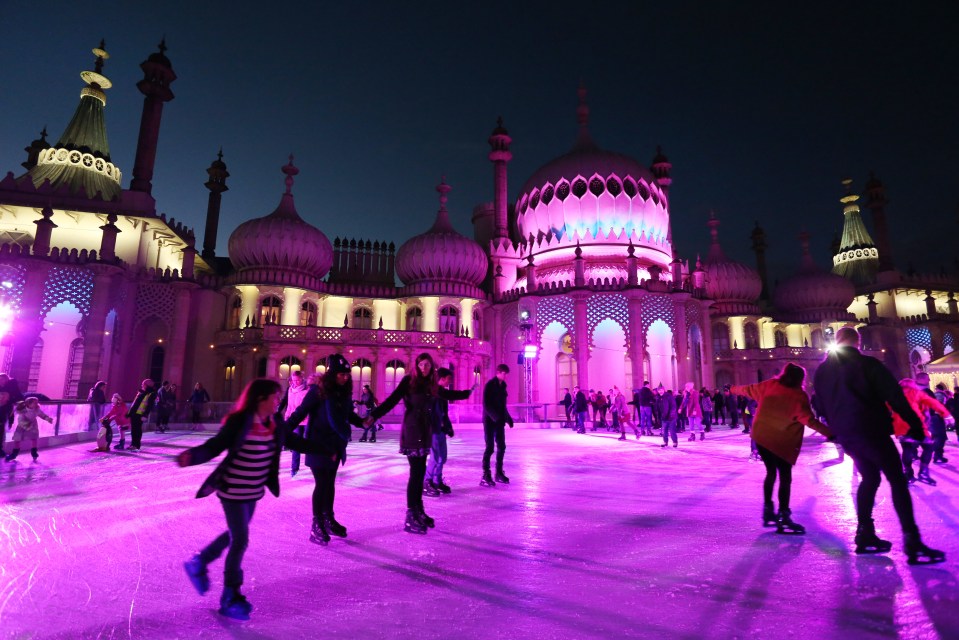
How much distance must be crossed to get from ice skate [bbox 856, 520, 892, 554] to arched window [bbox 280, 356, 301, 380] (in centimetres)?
2620

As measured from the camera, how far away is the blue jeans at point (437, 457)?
647 centimetres

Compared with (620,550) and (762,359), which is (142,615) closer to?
→ (620,550)

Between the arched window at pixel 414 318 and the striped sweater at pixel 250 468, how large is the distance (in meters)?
28.0

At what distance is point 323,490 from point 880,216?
56.3 m

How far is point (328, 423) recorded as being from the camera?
489 cm

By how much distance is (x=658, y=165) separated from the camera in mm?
38844

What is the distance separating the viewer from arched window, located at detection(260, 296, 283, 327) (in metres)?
28.2

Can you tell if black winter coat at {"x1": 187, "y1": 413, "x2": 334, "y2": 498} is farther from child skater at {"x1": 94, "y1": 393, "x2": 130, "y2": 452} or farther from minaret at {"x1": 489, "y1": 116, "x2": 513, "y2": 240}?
minaret at {"x1": 489, "y1": 116, "x2": 513, "y2": 240}

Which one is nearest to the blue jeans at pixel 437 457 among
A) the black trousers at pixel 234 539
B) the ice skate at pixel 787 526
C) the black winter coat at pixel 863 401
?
the black trousers at pixel 234 539

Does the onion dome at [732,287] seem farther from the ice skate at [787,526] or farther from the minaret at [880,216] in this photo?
the ice skate at [787,526]

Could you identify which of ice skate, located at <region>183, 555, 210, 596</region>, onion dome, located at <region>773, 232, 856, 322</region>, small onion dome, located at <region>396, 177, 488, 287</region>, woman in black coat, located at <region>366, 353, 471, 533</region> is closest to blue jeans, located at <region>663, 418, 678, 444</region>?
woman in black coat, located at <region>366, 353, 471, 533</region>

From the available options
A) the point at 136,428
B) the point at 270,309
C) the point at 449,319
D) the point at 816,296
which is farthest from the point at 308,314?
Result: the point at 816,296

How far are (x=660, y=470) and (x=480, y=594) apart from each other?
6679mm

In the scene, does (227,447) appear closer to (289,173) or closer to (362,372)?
(362,372)
